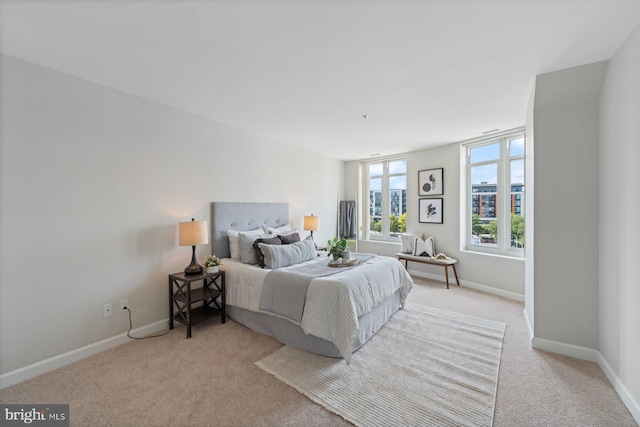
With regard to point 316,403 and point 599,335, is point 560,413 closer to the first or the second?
point 599,335

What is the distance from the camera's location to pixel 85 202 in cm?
231

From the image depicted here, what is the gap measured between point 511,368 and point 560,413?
472 mm

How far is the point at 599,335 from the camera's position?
2180 millimetres

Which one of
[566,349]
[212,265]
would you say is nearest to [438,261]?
[566,349]

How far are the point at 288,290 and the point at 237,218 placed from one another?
63.3 inches

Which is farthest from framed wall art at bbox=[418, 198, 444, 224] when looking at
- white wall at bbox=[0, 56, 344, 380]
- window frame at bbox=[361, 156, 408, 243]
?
white wall at bbox=[0, 56, 344, 380]

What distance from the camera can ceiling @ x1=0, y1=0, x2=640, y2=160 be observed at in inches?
59.7

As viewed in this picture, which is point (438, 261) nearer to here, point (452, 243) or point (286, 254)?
point (452, 243)

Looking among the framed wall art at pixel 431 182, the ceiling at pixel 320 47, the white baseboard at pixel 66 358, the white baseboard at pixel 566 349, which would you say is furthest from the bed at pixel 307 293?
the framed wall art at pixel 431 182

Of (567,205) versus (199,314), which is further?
(199,314)

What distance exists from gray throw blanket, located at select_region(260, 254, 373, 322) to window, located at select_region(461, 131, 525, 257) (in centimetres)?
297

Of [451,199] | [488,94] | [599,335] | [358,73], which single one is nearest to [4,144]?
[358,73]

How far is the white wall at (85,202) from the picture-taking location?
1971mm

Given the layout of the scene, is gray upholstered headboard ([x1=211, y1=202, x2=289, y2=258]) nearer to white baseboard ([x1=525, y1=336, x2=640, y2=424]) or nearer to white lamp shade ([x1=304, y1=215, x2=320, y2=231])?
white lamp shade ([x1=304, y1=215, x2=320, y2=231])
